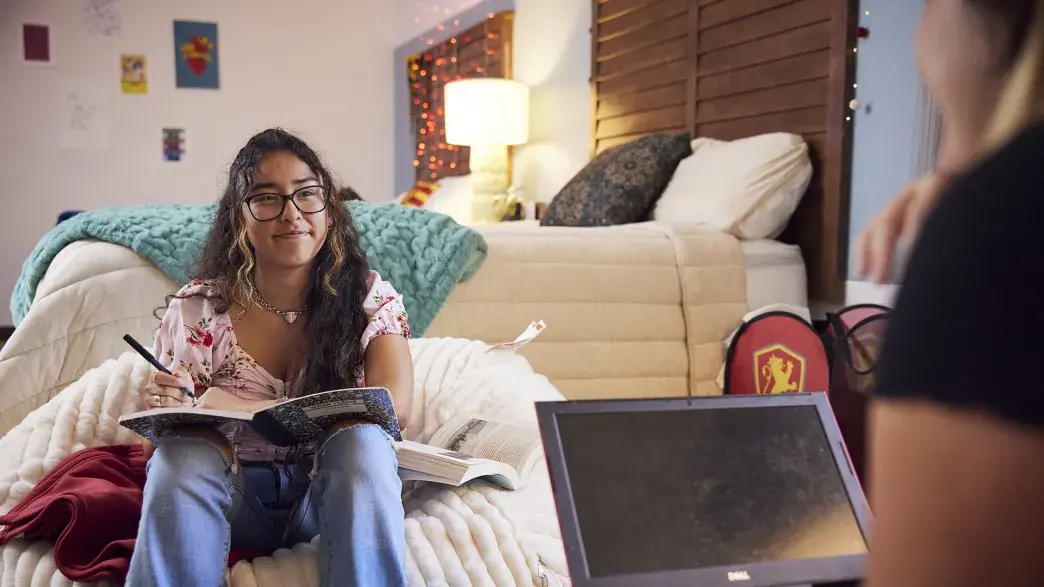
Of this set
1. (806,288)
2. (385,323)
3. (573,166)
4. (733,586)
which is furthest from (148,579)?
(573,166)

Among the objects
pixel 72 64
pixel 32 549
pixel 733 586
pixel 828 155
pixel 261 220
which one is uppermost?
pixel 72 64

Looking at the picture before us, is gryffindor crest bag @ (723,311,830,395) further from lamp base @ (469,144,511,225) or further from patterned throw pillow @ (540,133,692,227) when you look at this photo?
lamp base @ (469,144,511,225)

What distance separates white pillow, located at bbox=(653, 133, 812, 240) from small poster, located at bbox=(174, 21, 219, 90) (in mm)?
3692

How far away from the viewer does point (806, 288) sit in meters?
2.37

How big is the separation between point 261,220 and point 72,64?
4.26 m

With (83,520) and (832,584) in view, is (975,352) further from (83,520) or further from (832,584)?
(83,520)

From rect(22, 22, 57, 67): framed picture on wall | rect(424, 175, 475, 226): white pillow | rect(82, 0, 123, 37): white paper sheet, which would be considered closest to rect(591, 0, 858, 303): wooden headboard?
rect(424, 175, 475, 226): white pillow

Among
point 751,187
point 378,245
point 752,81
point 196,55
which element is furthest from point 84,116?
point 751,187

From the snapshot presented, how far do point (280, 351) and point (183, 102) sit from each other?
13.7ft

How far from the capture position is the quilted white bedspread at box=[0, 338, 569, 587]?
44.1 inches

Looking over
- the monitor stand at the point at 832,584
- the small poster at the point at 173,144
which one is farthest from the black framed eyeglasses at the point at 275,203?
the small poster at the point at 173,144

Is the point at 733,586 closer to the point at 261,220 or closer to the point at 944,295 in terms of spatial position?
the point at 944,295

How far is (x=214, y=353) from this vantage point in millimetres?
1335

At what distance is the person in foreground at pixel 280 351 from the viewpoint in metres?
1.10
